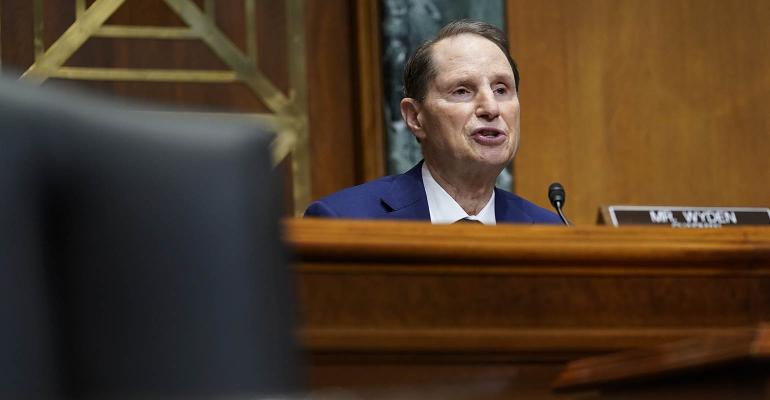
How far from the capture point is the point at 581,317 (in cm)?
213

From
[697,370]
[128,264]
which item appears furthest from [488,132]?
[128,264]

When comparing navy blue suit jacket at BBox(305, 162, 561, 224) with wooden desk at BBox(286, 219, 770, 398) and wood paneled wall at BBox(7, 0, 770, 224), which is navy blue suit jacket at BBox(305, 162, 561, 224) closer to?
wooden desk at BBox(286, 219, 770, 398)

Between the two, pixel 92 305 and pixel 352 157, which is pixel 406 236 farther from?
pixel 352 157

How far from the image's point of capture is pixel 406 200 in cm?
312

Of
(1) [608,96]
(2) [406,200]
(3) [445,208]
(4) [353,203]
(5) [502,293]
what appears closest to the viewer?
(5) [502,293]

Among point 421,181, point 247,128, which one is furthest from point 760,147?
point 247,128

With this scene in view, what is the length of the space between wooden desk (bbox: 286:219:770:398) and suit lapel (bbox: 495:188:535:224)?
103 centimetres

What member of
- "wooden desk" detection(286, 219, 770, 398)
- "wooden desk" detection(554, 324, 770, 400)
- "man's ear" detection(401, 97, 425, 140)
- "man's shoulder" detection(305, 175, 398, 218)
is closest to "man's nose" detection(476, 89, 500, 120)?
"man's ear" detection(401, 97, 425, 140)

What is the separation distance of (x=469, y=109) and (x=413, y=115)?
0.19 m

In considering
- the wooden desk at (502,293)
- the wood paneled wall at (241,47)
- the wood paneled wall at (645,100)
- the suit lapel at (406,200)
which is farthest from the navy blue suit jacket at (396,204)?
the wood paneled wall at (645,100)

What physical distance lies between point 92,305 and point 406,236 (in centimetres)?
142

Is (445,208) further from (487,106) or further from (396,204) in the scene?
(487,106)

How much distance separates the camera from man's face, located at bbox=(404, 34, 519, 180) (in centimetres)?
340

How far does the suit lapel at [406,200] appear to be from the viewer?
306 cm
